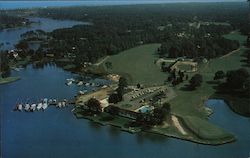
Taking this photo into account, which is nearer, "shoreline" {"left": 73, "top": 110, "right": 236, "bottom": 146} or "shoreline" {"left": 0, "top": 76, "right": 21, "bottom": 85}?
"shoreline" {"left": 73, "top": 110, "right": 236, "bottom": 146}

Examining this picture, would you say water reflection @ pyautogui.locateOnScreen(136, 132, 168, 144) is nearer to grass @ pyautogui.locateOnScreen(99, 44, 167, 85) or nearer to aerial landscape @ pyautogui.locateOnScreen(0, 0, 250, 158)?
aerial landscape @ pyautogui.locateOnScreen(0, 0, 250, 158)

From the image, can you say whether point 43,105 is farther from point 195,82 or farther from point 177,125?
point 195,82

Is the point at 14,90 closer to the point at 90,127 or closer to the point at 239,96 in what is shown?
the point at 90,127

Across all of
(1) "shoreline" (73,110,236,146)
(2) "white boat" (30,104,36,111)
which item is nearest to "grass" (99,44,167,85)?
(1) "shoreline" (73,110,236,146)

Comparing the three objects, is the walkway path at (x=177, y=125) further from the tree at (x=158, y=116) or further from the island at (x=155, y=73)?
the tree at (x=158, y=116)

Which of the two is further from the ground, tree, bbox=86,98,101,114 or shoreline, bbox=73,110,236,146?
tree, bbox=86,98,101,114

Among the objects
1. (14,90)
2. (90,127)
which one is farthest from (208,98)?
(14,90)

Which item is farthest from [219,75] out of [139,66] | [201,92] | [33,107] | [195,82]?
[33,107]
